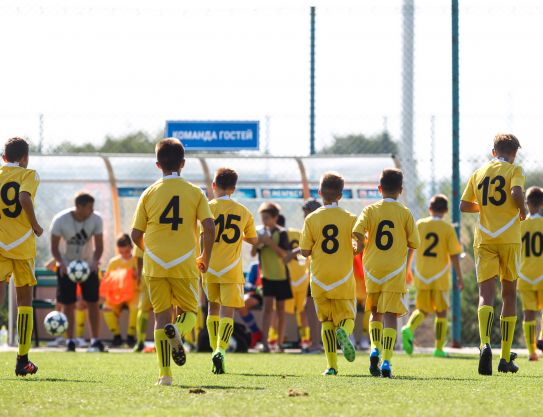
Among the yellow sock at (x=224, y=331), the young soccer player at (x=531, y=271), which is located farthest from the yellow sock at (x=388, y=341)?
the young soccer player at (x=531, y=271)

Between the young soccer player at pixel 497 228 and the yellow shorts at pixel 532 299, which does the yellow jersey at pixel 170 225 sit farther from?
the yellow shorts at pixel 532 299

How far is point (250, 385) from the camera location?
928 centimetres

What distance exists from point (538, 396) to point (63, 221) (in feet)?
29.7

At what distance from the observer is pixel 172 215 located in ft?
29.9

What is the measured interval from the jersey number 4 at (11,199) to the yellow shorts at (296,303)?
316 inches

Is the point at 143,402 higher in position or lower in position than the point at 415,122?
lower

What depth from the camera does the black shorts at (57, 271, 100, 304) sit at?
637 inches

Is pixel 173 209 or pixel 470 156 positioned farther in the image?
pixel 470 156

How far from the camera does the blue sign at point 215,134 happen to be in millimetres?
18859

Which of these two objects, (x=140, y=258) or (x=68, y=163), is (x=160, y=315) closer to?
(x=140, y=258)

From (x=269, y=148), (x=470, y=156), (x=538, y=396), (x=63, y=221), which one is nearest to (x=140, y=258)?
(x=63, y=221)

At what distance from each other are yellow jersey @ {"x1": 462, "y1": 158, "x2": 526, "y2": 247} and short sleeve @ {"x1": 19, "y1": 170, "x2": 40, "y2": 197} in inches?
150

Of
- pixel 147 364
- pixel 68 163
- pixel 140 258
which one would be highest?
pixel 68 163

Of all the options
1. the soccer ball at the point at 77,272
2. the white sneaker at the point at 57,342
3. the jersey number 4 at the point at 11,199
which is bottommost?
the white sneaker at the point at 57,342
